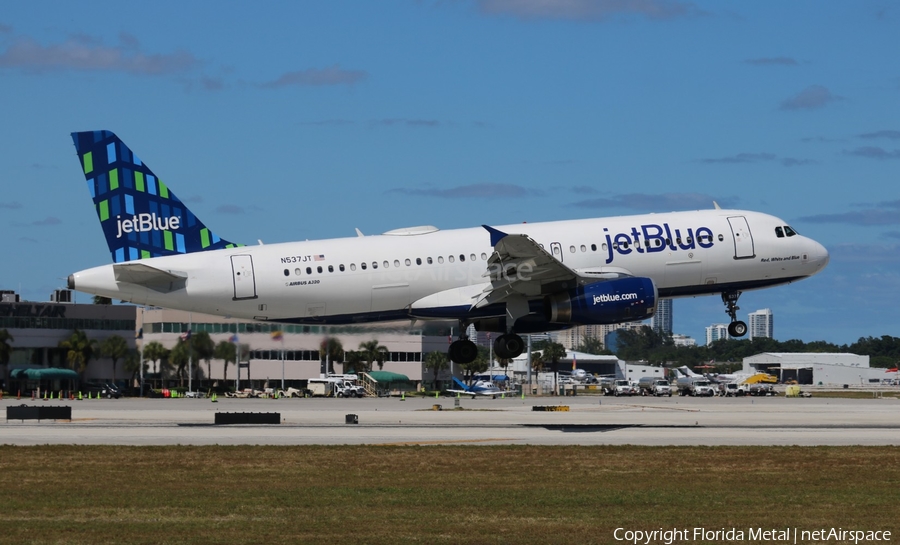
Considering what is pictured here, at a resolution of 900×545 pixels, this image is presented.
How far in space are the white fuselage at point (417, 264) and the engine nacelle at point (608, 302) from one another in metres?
1.26

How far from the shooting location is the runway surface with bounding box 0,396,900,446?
42125mm

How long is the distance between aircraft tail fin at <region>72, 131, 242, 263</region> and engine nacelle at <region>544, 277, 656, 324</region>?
1407cm

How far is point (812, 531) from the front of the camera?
23.2 meters

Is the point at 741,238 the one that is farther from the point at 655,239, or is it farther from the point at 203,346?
the point at 203,346

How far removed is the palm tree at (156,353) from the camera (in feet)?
216

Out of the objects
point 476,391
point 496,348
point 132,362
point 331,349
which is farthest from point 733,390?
point 496,348

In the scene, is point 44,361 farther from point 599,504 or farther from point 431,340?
point 599,504

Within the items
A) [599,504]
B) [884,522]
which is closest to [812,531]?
[884,522]

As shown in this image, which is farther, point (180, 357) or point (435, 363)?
point (435, 363)

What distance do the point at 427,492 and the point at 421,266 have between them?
21.2 m

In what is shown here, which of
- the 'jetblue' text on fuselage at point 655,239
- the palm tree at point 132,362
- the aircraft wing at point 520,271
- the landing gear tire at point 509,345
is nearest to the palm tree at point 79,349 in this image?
the palm tree at point 132,362

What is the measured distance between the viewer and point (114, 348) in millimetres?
77000

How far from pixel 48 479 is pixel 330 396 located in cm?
5943

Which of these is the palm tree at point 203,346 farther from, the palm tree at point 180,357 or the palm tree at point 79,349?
the palm tree at point 79,349
